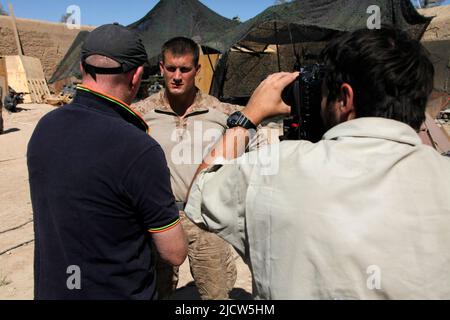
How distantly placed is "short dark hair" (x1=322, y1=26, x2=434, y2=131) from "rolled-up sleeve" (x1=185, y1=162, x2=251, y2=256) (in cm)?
31

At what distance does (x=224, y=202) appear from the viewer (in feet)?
3.02

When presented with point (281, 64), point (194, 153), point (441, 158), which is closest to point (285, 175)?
point (441, 158)

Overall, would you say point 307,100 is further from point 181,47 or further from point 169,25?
point 169,25

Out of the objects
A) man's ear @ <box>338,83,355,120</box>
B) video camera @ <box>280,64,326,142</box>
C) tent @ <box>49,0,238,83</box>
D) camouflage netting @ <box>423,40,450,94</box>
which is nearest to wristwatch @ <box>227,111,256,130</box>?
video camera @ <box>280,64,326,142</box>

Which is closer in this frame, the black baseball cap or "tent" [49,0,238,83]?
the black baseball cap

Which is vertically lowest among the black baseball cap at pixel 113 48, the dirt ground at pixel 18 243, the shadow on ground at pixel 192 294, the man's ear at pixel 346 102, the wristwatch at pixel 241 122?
the shadow on ground at pixel 192 294

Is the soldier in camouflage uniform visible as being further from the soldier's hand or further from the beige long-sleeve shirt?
the beige long-sleeve shirt

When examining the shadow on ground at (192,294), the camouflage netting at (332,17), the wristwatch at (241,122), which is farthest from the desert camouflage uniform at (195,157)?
the camouflage netting at (332,17)

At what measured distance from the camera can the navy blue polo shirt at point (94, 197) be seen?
1218mm

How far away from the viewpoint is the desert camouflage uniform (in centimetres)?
233

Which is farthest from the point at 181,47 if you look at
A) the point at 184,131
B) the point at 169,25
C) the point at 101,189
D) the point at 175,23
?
the point at 175,23

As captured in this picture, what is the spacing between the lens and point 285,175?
0.85m

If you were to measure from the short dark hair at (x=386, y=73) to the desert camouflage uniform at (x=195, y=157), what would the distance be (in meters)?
1.55

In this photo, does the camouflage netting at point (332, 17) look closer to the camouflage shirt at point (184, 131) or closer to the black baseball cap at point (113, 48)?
the camouflage shirt at point (184, 131)
